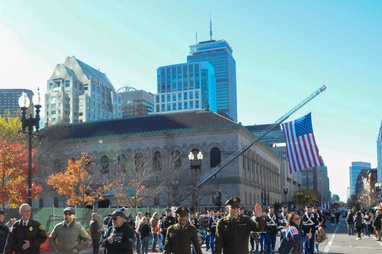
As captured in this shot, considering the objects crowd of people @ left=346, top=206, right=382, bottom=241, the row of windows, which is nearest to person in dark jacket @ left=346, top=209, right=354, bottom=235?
crowd of people @ left=346, top=206, right=382, bottom=241

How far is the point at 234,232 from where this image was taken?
8.80 metres

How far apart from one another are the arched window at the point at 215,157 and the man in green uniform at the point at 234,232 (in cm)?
5501

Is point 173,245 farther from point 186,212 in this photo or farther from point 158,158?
point 158,158

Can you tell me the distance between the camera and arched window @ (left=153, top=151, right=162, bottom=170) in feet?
214

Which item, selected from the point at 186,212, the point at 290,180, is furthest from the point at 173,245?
the point at 290,180

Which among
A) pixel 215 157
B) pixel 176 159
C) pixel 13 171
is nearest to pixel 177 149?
pixel 176 159

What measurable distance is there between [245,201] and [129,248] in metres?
58.8

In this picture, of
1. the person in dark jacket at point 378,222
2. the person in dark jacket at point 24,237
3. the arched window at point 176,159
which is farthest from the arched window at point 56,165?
the person in dark jacket at point 24,237

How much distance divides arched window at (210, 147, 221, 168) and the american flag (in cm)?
2857

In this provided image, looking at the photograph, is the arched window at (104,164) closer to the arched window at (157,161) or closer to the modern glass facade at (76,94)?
the arched window at (157,161)

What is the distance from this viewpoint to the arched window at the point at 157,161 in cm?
6525

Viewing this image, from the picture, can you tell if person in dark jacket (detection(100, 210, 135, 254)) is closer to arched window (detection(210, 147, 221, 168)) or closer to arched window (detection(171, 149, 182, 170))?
arched window (detection(171, 149, 182, 170))

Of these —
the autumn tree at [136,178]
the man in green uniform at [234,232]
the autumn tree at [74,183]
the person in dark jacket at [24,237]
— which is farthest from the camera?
the autumn tree at [136,178]

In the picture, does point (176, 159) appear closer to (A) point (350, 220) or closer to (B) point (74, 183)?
(B) point (74, 183)
